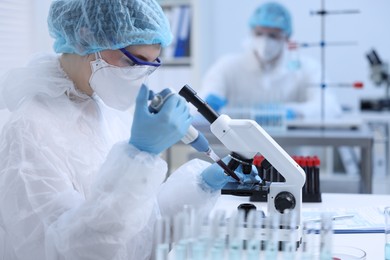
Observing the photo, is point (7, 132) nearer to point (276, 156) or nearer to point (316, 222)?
point (276, 156)

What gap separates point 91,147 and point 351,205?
0.78 meters

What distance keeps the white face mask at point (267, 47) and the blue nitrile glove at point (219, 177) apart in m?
2.18

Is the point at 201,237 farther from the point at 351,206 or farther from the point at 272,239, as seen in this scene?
the point at 351,206

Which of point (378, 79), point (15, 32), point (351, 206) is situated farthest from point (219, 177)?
point (378, 79)

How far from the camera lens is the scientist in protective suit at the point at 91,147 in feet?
3.48

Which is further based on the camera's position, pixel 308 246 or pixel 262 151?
pixel 262 151

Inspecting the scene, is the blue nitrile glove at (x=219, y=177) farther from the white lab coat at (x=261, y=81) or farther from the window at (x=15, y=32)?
the white lab coat at (x=261, y=81)

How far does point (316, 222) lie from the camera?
1.32m

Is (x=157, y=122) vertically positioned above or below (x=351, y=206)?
above

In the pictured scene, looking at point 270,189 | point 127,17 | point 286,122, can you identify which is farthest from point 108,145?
point 286,122

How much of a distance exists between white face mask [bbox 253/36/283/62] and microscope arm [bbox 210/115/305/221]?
2389 mm

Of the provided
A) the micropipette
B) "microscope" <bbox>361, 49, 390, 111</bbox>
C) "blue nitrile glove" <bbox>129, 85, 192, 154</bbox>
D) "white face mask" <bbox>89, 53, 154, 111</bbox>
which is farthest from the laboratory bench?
"microscope" <bbox>361, 49, 390, 111</bbox>

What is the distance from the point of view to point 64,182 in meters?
1.15

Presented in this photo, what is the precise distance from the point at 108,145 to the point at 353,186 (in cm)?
147
